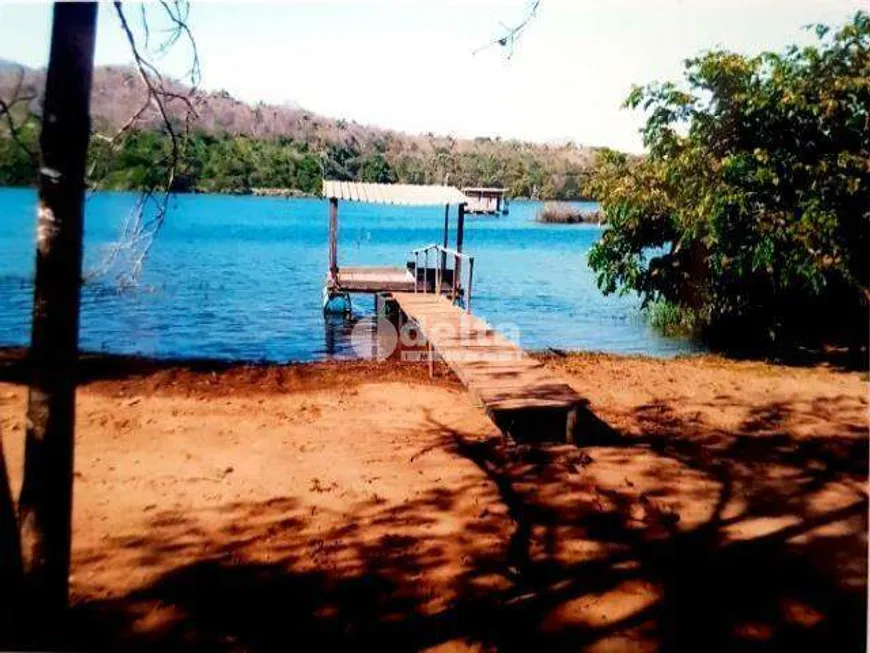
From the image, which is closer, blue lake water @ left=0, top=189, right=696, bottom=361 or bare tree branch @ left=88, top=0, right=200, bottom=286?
bare tree branch @ left=88, top=0, right=200, bottom=286

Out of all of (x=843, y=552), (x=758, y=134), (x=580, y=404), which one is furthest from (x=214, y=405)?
(x=758, y=134)

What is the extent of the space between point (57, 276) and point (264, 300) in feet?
78.1

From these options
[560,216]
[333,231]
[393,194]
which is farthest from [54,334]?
[560,216]

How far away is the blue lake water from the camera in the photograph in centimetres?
1811

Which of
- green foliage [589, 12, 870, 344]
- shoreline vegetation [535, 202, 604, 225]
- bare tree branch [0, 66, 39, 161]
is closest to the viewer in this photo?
bare tree branch [0, 66, 39, 161]

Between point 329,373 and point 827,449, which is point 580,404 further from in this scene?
point 329,373

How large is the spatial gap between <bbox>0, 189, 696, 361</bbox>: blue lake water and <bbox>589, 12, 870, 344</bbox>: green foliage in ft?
17.4

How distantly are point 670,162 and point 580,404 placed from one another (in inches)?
298

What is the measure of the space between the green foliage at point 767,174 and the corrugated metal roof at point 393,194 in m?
4.53

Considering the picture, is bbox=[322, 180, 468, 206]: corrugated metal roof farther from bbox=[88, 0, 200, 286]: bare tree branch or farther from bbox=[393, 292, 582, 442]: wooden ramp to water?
bbox=[88, 0, 200, 286]: bare tree branch

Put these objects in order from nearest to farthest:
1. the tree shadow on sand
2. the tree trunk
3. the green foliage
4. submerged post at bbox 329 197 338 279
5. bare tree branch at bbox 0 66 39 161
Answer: the tree trunk, bare tree branch at bbox 0 66 39 161, the tree shadow on sand, the green foliage, submerged post at bbox 329 197 338 279

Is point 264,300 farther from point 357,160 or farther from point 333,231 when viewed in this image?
point 357,160

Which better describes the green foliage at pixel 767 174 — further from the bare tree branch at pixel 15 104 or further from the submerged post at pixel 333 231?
the bare tree branch at pixel 15 104

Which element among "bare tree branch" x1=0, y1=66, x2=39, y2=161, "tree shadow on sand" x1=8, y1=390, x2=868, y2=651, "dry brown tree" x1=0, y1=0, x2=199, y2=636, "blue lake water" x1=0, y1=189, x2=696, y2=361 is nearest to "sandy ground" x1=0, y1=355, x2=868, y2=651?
"tree shadow on sand" x1=8, y1=390, x2=868, y2=651
